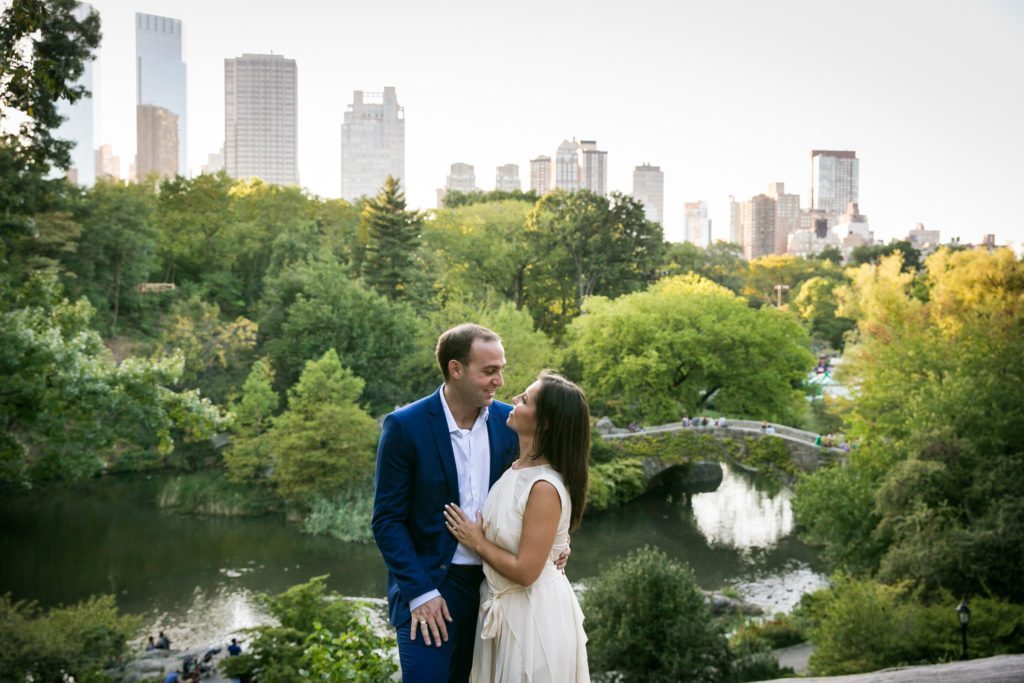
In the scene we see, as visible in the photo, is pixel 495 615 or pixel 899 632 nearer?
pixel 495 615

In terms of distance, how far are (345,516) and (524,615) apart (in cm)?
1604

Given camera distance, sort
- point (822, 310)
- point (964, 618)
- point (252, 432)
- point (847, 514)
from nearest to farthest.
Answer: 1. point (964, 618)
2. point (847, 514)
3. point (252, 432)
4. point (822, 310)

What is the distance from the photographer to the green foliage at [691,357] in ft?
71.7

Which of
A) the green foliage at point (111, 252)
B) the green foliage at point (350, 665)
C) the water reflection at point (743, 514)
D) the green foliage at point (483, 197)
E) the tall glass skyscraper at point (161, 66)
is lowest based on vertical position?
the water reflection at point (743, 514)

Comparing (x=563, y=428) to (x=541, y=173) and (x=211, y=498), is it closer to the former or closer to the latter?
(x=211, y=498)

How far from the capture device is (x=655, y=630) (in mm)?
9508

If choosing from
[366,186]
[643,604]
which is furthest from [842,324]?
[366,186]

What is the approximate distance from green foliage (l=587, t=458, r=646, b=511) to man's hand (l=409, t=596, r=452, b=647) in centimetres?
1690

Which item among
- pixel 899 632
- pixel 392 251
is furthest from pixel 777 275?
pixel 899 632

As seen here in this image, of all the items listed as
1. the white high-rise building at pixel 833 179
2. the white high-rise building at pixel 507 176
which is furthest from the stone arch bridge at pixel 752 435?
the white high-rise building at pixel 833 179

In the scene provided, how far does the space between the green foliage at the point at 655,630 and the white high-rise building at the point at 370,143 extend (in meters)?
103

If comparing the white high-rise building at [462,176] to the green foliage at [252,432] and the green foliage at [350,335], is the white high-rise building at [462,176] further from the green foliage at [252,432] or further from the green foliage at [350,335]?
the green foliage at [252,432]

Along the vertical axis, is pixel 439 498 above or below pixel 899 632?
above

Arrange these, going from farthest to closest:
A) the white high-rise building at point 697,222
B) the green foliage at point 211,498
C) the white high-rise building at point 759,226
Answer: the white high-rise building at point 697,222 < the white high-rise building at point 759,226 < the green foliage at point 211,498
